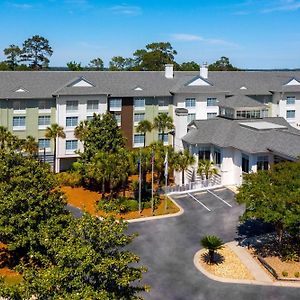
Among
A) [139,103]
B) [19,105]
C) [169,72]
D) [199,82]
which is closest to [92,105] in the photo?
[139,103]

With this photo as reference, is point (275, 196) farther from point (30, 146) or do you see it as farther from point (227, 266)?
point (30, 146)

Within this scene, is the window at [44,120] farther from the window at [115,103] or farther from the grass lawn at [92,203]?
the grass lawn at [92,203]

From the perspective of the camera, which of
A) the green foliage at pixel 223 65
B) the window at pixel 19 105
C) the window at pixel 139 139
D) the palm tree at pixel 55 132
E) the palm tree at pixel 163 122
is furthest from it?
the green foliage at pixel 223 65

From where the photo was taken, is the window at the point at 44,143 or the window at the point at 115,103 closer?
the window at the point at 44,143

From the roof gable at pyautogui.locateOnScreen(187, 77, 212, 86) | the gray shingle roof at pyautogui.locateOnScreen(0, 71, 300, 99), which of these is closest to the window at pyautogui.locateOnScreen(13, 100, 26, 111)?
the gray shingle roof at pyautogui.locateOnScreen(0, 71, 300, 99)

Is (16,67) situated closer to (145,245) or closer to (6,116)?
(6,116)

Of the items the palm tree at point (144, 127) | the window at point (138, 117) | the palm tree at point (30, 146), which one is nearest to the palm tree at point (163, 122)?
the palm tree at point (144, 127)
